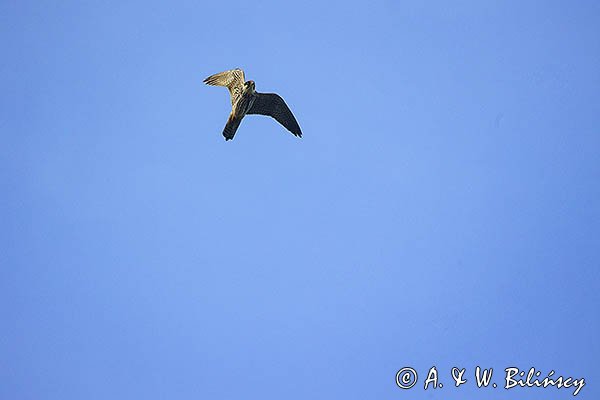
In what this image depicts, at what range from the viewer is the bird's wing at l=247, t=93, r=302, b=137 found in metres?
19.2

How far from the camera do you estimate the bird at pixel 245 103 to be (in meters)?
17.8

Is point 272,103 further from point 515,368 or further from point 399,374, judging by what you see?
point 515,368

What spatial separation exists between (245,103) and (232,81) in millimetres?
616

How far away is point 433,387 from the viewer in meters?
20.4

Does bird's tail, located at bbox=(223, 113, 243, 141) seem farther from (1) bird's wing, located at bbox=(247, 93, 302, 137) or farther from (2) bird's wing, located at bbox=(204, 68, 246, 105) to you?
(1) bird's wing, located at bbox=(247, 93, 302, 137)

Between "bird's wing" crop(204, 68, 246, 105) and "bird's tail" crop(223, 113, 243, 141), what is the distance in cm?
47

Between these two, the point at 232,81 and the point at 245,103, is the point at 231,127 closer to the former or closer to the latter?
the point at 245,103

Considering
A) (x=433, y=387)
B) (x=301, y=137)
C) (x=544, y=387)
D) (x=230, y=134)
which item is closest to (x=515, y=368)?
(x=544, y=387)

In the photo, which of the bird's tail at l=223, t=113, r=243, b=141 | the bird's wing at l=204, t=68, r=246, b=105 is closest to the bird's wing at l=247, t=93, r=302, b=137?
the bird's wing at l=204, t=68, r=246, b=105

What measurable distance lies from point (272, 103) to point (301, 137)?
1.25 meters

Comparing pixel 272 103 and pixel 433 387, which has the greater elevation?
pixel 272 103

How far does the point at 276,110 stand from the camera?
64.7 feet

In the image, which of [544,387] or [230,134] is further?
[544,387]

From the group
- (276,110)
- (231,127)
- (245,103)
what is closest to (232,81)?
(245,103)
